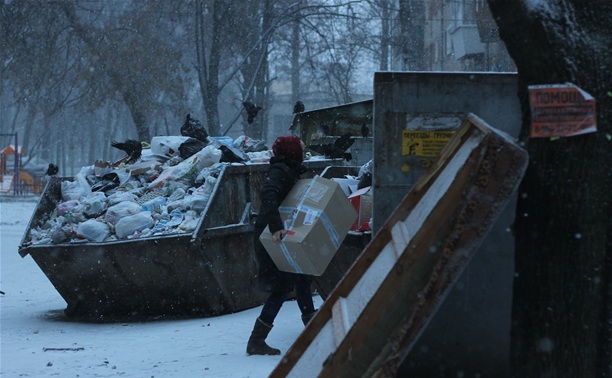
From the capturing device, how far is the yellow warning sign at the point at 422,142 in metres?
5.12

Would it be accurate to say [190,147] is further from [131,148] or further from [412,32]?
[412,32]

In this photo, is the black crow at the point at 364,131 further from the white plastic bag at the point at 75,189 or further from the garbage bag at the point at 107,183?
the white plastic bag at the point at 75,189

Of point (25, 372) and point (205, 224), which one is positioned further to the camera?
point (205, 224)

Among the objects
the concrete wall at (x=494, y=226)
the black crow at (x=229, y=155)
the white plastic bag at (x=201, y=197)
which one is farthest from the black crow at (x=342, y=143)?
the concrete wall at (x=494, y=226)

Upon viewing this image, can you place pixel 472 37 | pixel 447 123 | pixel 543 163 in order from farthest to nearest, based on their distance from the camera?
pixel 472 37 < pixel 447 123 < pixel 543 163

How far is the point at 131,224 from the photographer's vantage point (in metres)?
8.39

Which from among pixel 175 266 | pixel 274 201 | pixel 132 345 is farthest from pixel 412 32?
pixel 274 201

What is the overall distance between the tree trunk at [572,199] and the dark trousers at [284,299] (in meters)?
2.70

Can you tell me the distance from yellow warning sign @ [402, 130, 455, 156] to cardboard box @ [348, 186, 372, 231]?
1.67m

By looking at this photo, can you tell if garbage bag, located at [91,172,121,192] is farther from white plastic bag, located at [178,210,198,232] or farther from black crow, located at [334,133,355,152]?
black crow, located at [334,133,355,152]

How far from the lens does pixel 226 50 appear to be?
23141 mm

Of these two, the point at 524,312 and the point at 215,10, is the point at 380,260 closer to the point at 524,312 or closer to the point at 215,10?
the point at 524,312

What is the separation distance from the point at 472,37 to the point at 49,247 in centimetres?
1887

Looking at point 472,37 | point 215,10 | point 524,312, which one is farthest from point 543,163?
point 472,37
